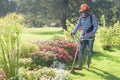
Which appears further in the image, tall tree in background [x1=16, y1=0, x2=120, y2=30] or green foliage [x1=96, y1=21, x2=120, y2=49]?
Answer: tall tree in background [x1=16, y1=0, x2=120, y2=30]

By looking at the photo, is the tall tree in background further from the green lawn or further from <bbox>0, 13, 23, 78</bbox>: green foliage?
<bbox>0, 13, 23, 78</bbox>: green foliage

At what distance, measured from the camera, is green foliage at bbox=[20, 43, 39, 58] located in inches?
522

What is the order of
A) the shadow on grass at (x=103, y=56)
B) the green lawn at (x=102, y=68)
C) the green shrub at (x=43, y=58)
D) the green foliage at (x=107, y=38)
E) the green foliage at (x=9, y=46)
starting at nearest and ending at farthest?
the green foliage at (x=9, y=46), the green lawn at (x=102, y=68), the green shrub at (x=43, y=58), the shadow on grass at (x=103, y=56), the green foliage at (x=107, y=38)

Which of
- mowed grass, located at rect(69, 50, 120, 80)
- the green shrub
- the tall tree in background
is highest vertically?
the tall tree in background

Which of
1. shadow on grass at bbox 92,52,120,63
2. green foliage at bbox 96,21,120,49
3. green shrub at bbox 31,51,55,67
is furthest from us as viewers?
green foliage at bbox 96,21,120,49

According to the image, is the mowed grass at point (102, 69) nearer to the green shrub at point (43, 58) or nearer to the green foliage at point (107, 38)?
the green shrub at point (43, 58)

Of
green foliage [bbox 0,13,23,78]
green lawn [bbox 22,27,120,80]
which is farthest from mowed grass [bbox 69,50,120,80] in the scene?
green foliage [bbox 0,13,23,78]

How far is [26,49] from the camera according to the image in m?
13.4

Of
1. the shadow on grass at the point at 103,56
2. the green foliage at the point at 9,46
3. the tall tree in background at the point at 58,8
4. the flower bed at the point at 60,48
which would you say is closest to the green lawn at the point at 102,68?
the shadow on grass at the point at 103,56

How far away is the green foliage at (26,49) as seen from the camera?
13.3 metres

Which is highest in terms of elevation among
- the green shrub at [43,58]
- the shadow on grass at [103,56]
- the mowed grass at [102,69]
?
the green shrub at [43,58]

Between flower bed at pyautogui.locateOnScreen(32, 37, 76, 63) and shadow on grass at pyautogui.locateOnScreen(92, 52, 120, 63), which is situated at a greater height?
flower bed at pyautogui.locateOnScreen(32, 37, 76, 63)

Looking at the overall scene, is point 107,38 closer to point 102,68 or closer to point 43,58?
point 102,68

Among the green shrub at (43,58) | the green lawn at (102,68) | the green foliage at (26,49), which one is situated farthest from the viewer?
the green foliage at (26,49)
